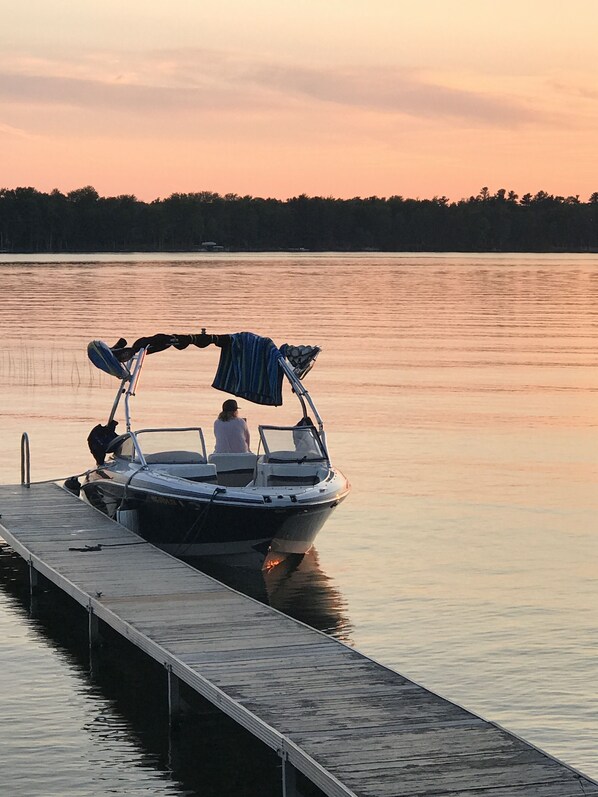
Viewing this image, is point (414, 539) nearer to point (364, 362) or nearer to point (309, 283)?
point (364, 362)

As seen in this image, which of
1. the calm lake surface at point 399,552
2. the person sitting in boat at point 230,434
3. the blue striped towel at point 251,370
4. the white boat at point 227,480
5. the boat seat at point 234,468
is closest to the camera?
the calm lake surface at point 399,552

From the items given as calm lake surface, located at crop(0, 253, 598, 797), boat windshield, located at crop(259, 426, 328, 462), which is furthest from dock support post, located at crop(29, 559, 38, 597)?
boat windshield, located at crop(259, 426, 328, 462)

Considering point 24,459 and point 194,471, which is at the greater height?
point 194,471

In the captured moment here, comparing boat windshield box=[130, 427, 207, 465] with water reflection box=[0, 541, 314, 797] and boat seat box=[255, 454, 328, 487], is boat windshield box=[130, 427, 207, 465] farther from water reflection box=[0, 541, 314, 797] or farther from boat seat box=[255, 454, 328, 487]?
water reflection box=[0, 541, 314, 797]

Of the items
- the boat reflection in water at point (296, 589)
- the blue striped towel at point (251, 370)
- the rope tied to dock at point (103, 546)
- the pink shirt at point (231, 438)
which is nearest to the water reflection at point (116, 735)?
the rope tied to dock at point (103, 546)

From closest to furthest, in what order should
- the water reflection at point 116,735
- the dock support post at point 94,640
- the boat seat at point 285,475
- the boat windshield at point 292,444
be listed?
1. the water reflection at point 116,735
2. the dock support post at point 94,640
3. the boat seat at point 285,475
4. the boat windshield at point 292,444

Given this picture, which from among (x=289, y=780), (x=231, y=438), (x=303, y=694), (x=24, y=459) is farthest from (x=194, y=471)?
(x=289, y=780)

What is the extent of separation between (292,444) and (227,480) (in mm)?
1081

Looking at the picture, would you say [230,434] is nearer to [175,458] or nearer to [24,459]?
[175,458]

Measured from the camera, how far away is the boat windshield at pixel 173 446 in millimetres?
19344

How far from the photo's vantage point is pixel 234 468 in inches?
780

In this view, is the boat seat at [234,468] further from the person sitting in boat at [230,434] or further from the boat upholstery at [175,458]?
the boat upholstery at [175,458]

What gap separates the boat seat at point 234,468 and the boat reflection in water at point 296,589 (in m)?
1.35

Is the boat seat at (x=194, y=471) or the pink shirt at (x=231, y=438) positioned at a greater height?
the pink shirt at (x=231, y=438)
